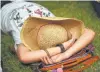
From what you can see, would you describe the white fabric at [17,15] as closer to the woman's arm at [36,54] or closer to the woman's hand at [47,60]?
the woman's arm at [36,54]

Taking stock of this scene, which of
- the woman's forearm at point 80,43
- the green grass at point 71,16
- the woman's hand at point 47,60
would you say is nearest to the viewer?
the woman's hand at point 47,60

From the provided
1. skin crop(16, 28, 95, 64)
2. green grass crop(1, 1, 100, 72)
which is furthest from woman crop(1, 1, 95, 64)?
green grass crop(1, 1, 100, 72)

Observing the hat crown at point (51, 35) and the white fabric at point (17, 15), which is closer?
the hat crown at point (51, 35)

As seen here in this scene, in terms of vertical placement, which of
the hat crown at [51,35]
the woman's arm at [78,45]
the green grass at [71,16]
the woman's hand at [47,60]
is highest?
the hat crown at [51,35]

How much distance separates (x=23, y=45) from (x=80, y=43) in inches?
22.4

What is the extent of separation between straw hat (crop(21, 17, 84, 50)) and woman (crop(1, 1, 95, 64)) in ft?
0.19

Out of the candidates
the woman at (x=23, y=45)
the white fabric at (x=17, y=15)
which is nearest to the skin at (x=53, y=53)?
the woman at (x=23, y=45)

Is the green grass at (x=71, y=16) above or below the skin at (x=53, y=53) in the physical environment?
below

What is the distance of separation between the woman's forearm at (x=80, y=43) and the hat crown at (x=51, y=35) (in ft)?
0.40

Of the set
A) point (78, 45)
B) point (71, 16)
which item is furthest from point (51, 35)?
point (71, 16)

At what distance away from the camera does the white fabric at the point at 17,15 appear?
3.69 metres

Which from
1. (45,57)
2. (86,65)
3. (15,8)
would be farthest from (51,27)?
(15,8)

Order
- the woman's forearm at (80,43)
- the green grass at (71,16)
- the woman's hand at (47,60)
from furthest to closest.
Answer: the green grass at (71,16) < the woman's forearm at (80,43) < the woman's hand at (47,60)

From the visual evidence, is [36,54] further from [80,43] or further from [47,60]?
[80,43]
